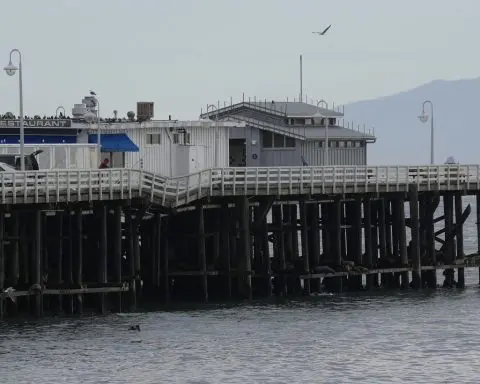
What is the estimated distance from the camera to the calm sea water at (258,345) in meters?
53.4

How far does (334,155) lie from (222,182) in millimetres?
19689

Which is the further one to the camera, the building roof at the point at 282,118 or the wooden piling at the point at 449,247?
the building roof at the point at 282,118

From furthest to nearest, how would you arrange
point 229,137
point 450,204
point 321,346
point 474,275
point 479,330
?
point 474,275
point 229,137
point 450,204
point 479,330
point 321,346

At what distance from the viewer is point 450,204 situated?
79875 millimetres

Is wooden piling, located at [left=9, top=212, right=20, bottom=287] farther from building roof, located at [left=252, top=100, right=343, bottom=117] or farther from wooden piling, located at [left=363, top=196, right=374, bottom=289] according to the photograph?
building roof, located at [left=252, top=100, right=343, bottom=117]

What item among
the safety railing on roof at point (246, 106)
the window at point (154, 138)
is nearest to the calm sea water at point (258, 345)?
the window at point (154, 138)

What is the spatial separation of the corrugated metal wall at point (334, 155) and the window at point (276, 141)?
0.75 meters

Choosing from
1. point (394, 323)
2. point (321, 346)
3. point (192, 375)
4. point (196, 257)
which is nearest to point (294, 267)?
point (196, 257)

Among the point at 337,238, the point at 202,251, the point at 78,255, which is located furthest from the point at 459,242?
the point at 78,255

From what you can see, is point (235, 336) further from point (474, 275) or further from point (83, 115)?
point (474, 275)

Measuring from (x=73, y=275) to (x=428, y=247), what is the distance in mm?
20479

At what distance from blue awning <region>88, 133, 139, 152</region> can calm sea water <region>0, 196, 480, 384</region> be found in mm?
12606

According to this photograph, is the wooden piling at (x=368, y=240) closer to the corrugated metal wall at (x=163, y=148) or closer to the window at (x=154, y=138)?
the corrugated metal wall at (x=163, y=148)

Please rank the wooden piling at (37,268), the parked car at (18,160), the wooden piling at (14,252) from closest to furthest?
the wooden piling at (37,268) < the wooden piling at (14,252) < the parked car at (18,160)
